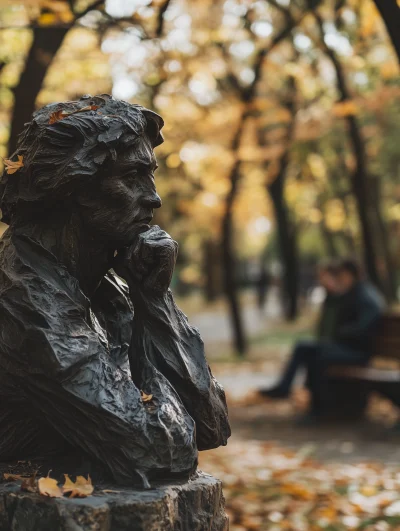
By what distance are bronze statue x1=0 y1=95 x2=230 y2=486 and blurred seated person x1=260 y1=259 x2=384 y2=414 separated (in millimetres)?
6579

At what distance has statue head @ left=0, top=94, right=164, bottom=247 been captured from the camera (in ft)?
8.90

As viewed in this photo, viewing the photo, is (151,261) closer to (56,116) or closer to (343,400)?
(56,116)

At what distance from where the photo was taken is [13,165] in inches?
111

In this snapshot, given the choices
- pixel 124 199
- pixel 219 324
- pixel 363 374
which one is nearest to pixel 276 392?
pixel 363 374

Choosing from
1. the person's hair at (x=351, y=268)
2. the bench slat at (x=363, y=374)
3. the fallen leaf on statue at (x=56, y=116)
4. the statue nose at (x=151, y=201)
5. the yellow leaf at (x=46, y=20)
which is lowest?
the bench slat at (x=363, y=374)

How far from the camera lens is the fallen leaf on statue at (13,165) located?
2818mm

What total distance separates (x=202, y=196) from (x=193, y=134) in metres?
3.63

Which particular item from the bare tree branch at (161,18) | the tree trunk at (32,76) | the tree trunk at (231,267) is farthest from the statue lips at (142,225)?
the tree trunk at (231,267)

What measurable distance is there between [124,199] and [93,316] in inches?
19.6

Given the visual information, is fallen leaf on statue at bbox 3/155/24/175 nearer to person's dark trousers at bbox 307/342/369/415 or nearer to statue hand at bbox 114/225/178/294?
statue hand at bbox 114/225/178/294

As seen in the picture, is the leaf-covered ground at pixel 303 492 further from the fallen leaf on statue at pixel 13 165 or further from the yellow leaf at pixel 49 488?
the fallen leaf on statue at pixel 13 165

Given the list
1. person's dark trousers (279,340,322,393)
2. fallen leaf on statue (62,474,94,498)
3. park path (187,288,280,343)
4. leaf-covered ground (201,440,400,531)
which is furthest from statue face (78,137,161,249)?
park path (187,288,280,343)

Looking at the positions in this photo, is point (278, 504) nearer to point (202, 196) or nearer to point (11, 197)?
point (11, 197)

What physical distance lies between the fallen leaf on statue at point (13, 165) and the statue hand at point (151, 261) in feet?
1.69
